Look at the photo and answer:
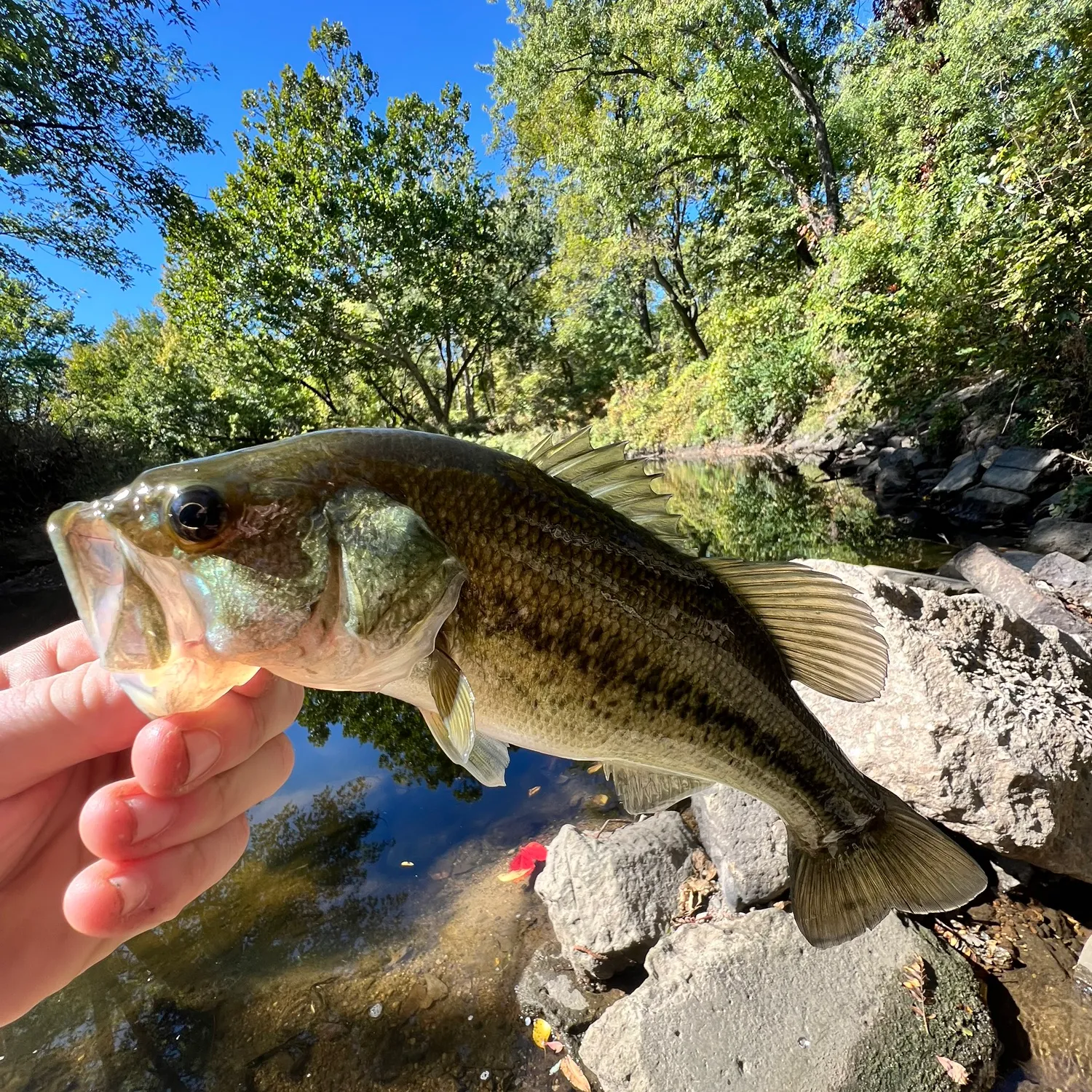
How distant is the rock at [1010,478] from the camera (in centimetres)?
848

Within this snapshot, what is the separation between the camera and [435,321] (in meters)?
22.1

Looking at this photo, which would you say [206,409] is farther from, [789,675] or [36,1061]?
[789,675]

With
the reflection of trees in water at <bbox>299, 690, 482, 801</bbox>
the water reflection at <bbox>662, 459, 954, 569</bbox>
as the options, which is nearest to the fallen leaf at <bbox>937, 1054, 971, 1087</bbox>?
the reflection of trees in water at <bbox>299, 690, 482, 801</bbox>

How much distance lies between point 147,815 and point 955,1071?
121 inches

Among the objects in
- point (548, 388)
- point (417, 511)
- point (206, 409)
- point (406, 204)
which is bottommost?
point (417, 511)

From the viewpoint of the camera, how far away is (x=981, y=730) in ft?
9.34

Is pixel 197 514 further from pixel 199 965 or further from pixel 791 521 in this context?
pixel 791 521

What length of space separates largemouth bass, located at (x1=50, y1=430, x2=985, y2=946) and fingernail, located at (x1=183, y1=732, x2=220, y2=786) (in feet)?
0.22

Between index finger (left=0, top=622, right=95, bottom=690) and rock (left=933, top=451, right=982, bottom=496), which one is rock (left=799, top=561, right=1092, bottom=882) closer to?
index finger (left=0, top=622, right=95, bottom=690)

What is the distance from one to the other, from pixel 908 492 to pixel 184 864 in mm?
12889

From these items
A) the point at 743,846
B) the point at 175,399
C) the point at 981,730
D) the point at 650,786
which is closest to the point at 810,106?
the point at 981,730

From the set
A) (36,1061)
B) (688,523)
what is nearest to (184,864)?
(36,1061)

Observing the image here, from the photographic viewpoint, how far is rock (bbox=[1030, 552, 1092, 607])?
17.9 ft

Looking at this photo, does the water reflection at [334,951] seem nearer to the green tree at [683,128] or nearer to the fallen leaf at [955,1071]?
the fallen leaf at [955,1071]
